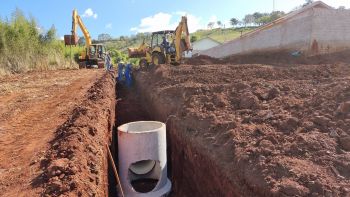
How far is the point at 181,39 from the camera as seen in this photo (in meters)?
17.7

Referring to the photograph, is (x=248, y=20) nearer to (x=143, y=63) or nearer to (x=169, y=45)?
(x=143, y=63)

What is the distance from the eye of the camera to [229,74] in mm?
12141

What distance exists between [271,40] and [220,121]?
43.6 ft

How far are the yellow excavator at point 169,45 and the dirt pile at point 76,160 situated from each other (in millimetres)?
10696

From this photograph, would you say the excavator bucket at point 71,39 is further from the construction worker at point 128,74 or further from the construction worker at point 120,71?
the construction worker at point 128,74

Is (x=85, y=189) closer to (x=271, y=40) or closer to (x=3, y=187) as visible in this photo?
(x=3, y=187)

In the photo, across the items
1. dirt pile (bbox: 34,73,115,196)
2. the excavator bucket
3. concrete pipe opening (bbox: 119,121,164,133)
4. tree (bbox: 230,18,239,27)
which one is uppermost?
tree (bbox: 230,18,239,27)

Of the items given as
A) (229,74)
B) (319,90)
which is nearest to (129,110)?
(229,74)

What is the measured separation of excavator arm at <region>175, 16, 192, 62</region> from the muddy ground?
8381 mm

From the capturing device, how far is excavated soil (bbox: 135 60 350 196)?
4.42 metres

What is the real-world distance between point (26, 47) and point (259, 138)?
2018 cm

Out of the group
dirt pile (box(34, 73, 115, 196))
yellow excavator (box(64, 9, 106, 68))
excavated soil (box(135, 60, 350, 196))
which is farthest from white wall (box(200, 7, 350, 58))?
yellow excavator (box(64, 9, 106, 68))

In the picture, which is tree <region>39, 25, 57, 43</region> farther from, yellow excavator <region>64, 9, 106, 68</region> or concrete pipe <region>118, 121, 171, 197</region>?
concrete pipe <region>118, 121, 171, 197</region>

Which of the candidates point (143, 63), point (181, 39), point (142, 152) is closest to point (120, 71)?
point (181, 39)
